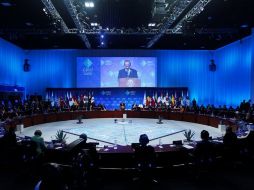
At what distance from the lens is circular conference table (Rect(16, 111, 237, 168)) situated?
5.17m

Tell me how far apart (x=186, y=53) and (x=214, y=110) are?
757 cm

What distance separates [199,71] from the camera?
804 inches

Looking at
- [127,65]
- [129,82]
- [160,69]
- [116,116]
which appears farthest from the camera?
[160,69]

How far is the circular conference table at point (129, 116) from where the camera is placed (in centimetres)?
517

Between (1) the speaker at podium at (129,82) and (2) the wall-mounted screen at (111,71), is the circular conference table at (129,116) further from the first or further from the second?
(2) the wall-mounted screen at (111,71)

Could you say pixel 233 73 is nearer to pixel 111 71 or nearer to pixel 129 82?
pixel 129 82

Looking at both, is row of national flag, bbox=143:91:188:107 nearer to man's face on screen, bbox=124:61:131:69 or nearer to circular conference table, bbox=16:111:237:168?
circular conference table, bbox=16:111:237:168

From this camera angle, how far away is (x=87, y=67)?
1933 cm

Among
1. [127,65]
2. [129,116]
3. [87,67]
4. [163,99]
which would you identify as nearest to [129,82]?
[127,65]

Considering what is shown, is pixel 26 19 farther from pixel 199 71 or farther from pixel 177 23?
pixel 199 71

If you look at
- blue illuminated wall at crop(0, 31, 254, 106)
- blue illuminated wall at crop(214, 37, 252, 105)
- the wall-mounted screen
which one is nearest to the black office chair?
blue illuminated wall at crop(214, 37, 252, 105)

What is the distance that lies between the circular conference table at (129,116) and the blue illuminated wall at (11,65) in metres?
4.38

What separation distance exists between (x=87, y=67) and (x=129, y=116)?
17.6ft

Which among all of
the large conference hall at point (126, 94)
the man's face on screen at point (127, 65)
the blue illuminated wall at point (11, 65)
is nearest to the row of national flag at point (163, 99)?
the large conference hall at point (126, 94)
